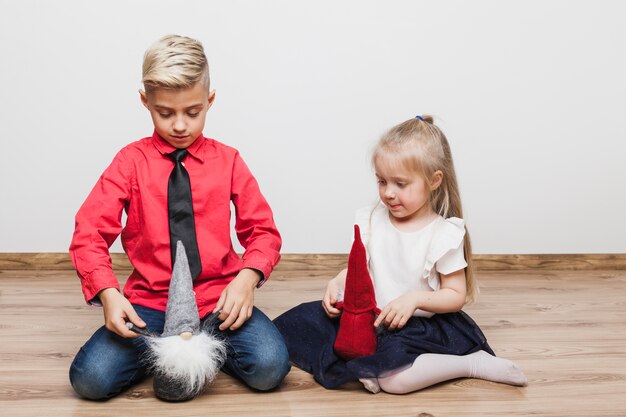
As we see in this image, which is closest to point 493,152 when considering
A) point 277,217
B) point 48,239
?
point 277,217

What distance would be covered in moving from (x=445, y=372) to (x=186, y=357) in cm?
49

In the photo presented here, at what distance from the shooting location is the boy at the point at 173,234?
138 centimetres

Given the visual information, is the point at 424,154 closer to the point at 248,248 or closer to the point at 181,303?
the point at 248,248

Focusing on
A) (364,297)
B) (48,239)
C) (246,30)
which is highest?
(246,30)

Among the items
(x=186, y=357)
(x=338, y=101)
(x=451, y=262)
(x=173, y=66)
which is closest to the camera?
(x=186, y=357)

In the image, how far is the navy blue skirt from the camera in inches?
55.4

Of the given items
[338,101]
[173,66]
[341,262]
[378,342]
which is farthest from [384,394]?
[338,101]

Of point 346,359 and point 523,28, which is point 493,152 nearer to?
point 523,28

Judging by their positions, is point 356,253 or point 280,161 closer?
point 356,253

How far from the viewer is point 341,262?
233cm

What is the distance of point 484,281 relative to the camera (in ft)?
7.36

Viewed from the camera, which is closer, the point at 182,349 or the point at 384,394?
the point at 182,349

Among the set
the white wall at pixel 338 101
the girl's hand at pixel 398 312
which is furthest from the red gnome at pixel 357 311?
the white wall at pixel 338 101

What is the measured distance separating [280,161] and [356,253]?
34.5 inches
